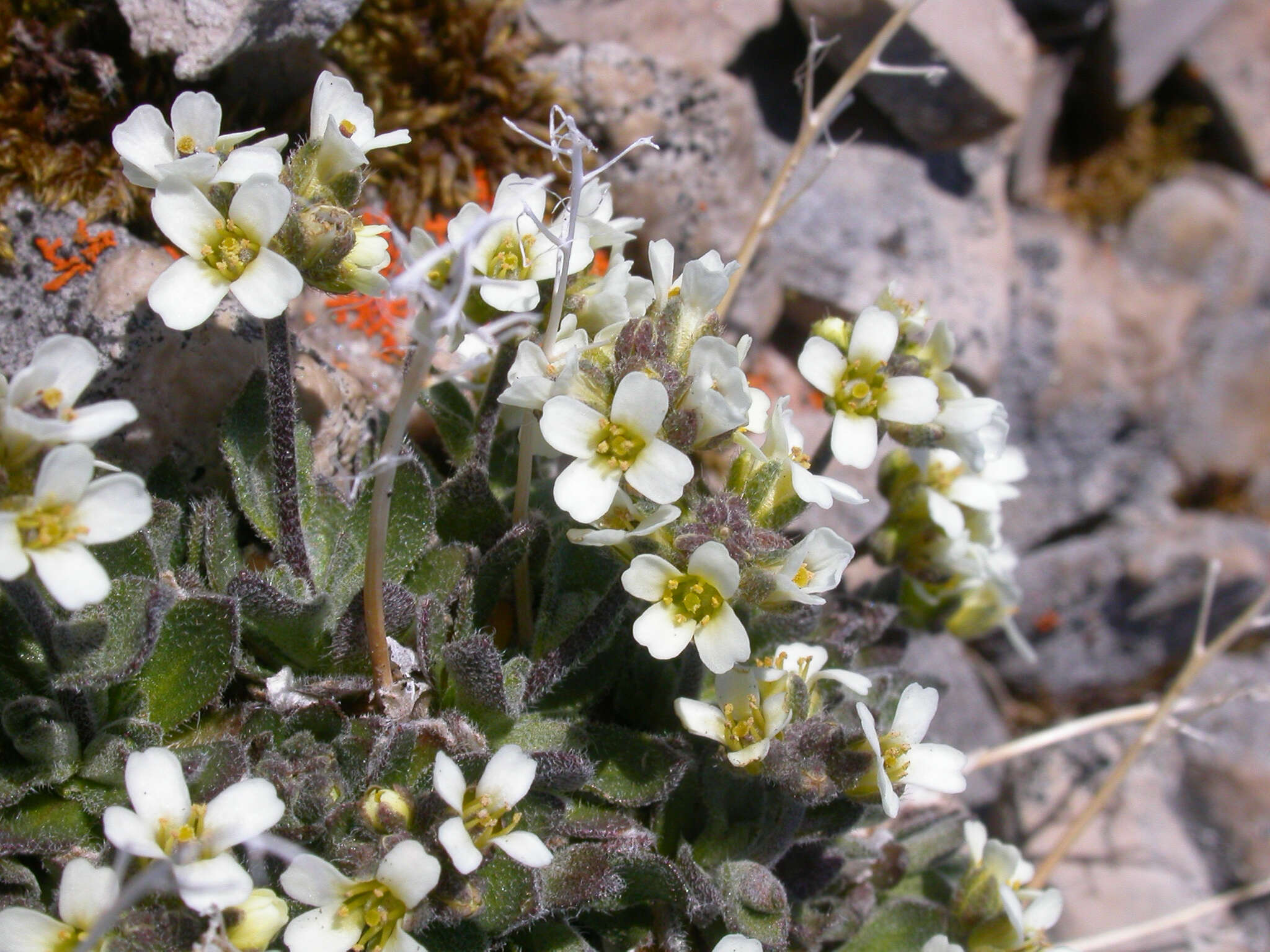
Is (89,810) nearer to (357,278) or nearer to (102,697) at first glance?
(102,697)

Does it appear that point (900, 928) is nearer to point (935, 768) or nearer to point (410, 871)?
point (935, 768)

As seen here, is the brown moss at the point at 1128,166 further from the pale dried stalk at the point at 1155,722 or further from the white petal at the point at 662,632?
the white petal at the point at 662,632

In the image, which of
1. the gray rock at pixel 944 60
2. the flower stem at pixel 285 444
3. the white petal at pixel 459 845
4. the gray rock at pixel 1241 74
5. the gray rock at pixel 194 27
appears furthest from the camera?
the gray rock at pixel 1241 74

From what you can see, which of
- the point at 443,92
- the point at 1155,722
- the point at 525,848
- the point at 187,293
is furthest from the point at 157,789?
the point at 1155,722

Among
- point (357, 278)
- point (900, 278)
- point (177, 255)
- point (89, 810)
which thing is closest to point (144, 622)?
point (89, 810)

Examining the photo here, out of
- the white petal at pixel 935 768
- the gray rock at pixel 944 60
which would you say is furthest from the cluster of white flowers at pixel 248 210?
the gray rock at pixel 944 60
